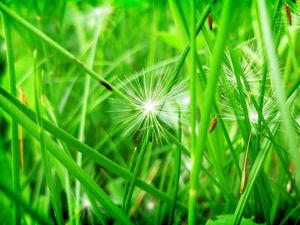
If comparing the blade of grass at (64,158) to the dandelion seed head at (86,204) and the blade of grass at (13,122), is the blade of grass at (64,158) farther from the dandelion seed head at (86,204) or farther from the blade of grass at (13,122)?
the dandelion seed head at (86,204)

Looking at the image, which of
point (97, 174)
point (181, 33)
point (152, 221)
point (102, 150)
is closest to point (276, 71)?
point (181, 33)

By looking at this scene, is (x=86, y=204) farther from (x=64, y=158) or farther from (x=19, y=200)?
(x=19, y=200)

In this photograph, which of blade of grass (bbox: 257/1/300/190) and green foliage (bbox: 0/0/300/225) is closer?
blade of grass (bbox: 257/1/300/190)

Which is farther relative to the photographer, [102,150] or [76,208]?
[102,150]

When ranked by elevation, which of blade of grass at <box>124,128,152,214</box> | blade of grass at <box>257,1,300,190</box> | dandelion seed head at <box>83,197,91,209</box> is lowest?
dandelion seed head at <box>83,197,91,209</box>

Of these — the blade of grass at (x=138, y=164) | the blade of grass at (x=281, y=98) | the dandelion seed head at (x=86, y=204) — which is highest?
the blade of grass at (x=281, y=98)

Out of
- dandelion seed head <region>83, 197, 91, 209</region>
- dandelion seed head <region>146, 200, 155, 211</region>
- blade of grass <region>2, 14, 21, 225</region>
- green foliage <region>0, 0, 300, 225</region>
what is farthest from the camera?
dandelion seed head <region>146, 200, 155, 211</region>

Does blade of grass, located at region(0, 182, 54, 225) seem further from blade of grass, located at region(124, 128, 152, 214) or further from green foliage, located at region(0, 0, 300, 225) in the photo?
blade of grass, located at region(124, 128, 152, 214)

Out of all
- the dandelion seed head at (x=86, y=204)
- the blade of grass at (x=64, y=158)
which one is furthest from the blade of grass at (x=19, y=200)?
the dandelion seed head at (x=86, y=204)

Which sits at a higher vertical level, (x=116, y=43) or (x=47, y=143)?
(x=116, y=43)

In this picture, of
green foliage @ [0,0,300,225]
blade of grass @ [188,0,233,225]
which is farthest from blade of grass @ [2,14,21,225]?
blade of grass @ [188,0,233,225]

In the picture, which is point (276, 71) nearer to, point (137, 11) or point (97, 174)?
point (97, 174)
